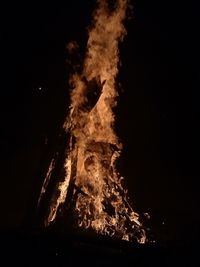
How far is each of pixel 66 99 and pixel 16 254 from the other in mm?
4844

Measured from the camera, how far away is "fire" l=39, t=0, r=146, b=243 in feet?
24.7

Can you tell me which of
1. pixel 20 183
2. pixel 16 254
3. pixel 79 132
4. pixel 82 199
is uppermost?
pixel 79 132

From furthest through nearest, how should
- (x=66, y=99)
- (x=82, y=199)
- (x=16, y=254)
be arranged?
1. (x=66, y=99)
2. (x=82, y=199)
3. (x=16, y=254)

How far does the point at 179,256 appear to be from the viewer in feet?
15.4

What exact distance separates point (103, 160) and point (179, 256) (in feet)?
11.8

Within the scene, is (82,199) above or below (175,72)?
below

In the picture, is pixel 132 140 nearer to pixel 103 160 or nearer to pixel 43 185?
pixel 103 160

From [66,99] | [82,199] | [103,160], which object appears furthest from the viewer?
[66,99]

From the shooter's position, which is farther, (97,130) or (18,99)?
(18,99)

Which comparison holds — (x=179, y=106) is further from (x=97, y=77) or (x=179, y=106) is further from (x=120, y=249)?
(x=120, y=249)

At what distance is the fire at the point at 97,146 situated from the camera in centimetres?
752

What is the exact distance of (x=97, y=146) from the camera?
321 inches

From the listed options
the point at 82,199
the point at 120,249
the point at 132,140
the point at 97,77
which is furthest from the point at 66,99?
the point at 120,249

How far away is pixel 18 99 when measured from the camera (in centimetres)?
1000
